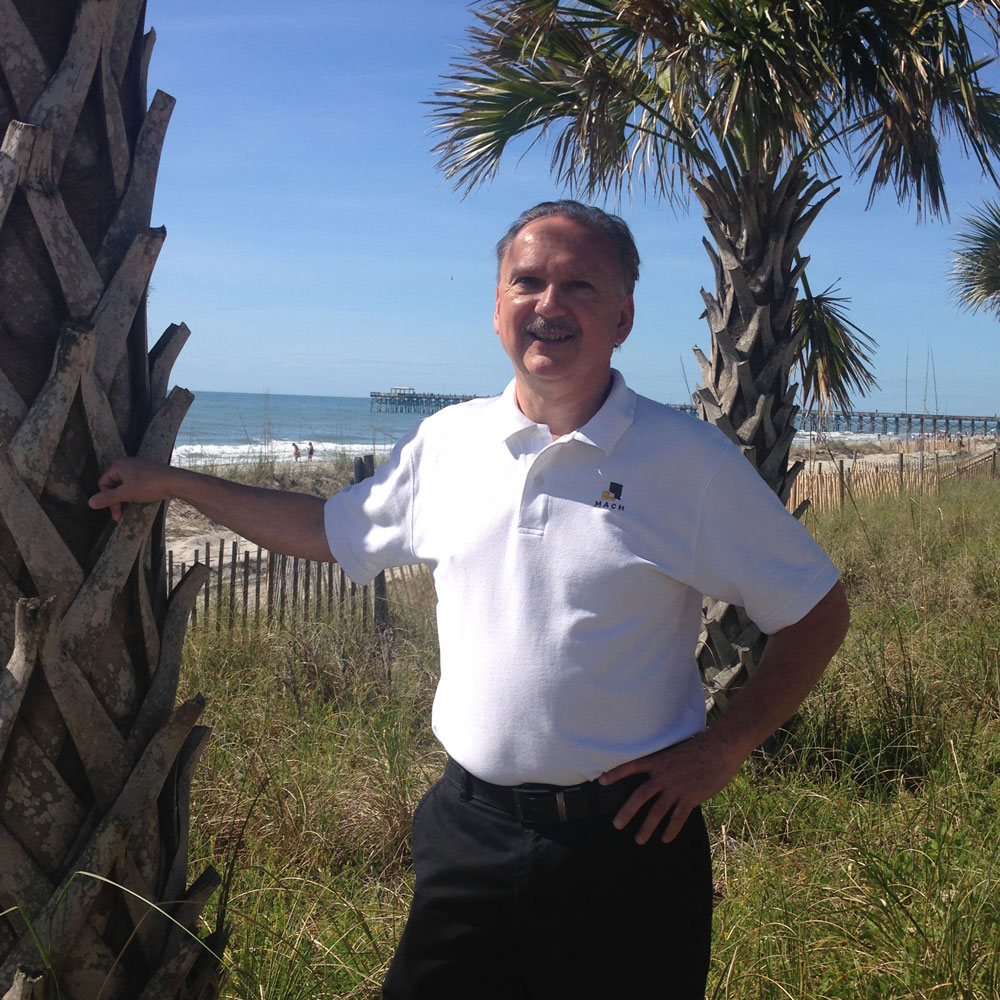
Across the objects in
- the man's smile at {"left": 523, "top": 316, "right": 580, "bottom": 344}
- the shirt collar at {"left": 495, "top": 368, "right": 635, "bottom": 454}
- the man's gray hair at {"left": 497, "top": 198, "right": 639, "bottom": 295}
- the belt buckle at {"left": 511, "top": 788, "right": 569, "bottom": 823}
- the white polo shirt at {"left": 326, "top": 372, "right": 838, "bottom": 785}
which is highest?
the man's gray hair at {"left": 497, "top": 198, "right": 639, "bottom": 295}

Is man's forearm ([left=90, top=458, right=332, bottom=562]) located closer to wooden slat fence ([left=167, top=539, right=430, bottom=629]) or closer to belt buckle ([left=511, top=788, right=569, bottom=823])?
belt buckle ([left=511, top=788, right=569, bottom=823])

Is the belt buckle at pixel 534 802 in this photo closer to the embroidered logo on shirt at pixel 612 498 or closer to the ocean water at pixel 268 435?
the embroidered logo on shirt at pixel 612 498

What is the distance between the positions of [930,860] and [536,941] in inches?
66.6

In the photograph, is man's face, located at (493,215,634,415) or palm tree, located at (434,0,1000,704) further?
palm tree, located at (434,0,1000,704)

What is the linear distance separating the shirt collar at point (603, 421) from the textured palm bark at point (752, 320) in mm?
2990

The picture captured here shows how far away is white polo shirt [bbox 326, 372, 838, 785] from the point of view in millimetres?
2105

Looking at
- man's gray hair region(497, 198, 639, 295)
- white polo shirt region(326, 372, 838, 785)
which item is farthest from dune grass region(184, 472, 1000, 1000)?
man's gray hair region(497, 198, 639, 295)

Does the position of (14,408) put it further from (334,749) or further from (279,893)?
(334,749)

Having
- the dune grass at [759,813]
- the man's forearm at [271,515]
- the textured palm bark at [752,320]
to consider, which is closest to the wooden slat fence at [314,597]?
the dune grass at [759,813]

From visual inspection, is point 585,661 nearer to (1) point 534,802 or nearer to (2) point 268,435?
(1) point 534,802

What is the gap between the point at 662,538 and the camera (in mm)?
2156

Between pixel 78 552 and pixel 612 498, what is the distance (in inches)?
43.8

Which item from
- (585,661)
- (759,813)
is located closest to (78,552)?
(585,661)

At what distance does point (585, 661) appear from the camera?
2.09 meters
